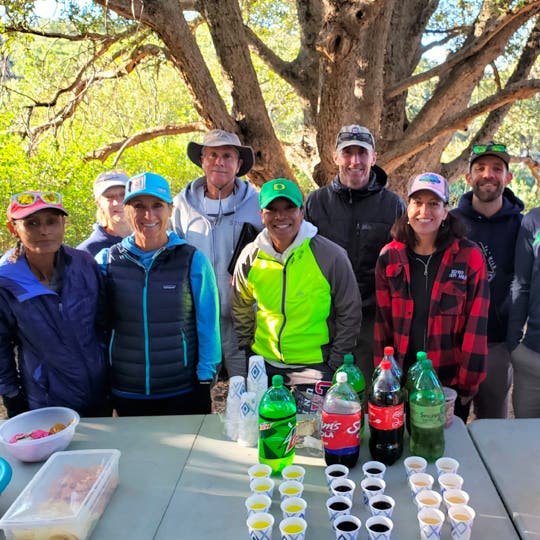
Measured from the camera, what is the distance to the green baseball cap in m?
2.93

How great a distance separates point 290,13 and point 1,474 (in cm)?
984

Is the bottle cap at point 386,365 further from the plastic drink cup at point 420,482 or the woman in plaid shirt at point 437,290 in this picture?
the woman in plaid shirt at point 437,290

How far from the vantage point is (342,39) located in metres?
4.37

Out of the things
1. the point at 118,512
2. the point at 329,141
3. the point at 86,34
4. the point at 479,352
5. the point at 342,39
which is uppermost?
the point at 86,34

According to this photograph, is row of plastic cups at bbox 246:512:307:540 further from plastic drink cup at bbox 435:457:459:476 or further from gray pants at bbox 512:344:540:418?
gray pants at bbox 512:344:540:418

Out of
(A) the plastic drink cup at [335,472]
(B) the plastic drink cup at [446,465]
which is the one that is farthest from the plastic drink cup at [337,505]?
(B) the plastic drink cup at [446,465]

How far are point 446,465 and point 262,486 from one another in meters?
0.77

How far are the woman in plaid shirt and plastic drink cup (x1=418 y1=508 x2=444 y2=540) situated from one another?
1.28 m

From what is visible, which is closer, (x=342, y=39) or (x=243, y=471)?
(x=243, y=471)

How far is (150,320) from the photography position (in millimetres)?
2842

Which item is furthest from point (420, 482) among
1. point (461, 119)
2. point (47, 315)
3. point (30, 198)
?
point (461, 119)

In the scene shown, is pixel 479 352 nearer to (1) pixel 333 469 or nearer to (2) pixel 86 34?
(1) pixel 333 469

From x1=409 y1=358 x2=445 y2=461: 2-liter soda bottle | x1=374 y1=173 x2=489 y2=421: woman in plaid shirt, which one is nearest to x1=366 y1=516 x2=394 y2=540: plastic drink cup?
x1=409 y1=358 x2=445 y2=461: 2-liter soda bottle

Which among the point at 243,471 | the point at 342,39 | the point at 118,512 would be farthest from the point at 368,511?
the point at 342,39
